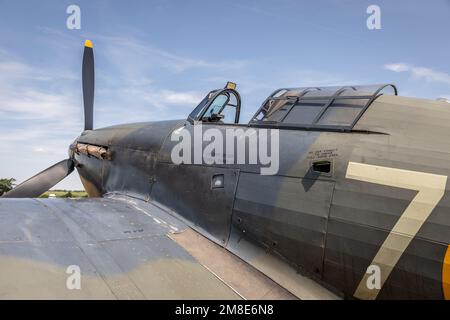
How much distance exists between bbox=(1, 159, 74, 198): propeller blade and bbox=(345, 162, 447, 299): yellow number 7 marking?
26.8ft

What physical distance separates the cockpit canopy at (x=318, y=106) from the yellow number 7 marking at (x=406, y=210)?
731 millimetres

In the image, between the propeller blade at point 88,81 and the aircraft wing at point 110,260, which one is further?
the propeller blade at point 88,81

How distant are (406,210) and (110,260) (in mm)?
2838

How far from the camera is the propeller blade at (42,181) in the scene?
9117 millimetres

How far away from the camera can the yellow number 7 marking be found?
3115mm

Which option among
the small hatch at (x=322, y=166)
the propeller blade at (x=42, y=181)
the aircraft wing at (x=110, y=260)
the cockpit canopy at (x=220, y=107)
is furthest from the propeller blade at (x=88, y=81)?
the small hatch at (x=322, y=166)

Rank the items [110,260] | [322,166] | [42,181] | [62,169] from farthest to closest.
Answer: [62,169] < [42,181] < [110,260] < [322,166]

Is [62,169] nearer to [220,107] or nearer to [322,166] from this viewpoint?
[220,107]

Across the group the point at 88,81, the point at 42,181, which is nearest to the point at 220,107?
the point at 42,181

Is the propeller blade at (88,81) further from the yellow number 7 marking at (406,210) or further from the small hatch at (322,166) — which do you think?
the yellow number 7 marking at (406,210)

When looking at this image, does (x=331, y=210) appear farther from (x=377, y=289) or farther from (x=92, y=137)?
(x=92, y=137)

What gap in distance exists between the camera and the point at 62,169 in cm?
1022

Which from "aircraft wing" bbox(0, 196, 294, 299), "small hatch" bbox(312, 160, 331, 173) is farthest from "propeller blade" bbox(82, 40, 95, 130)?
"small hatch" bbox(312, 160, 331, 173)

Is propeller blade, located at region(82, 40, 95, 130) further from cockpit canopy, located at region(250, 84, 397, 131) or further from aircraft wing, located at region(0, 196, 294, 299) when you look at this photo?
cockpit canopy, located at region(250, 84, 397, 131)
